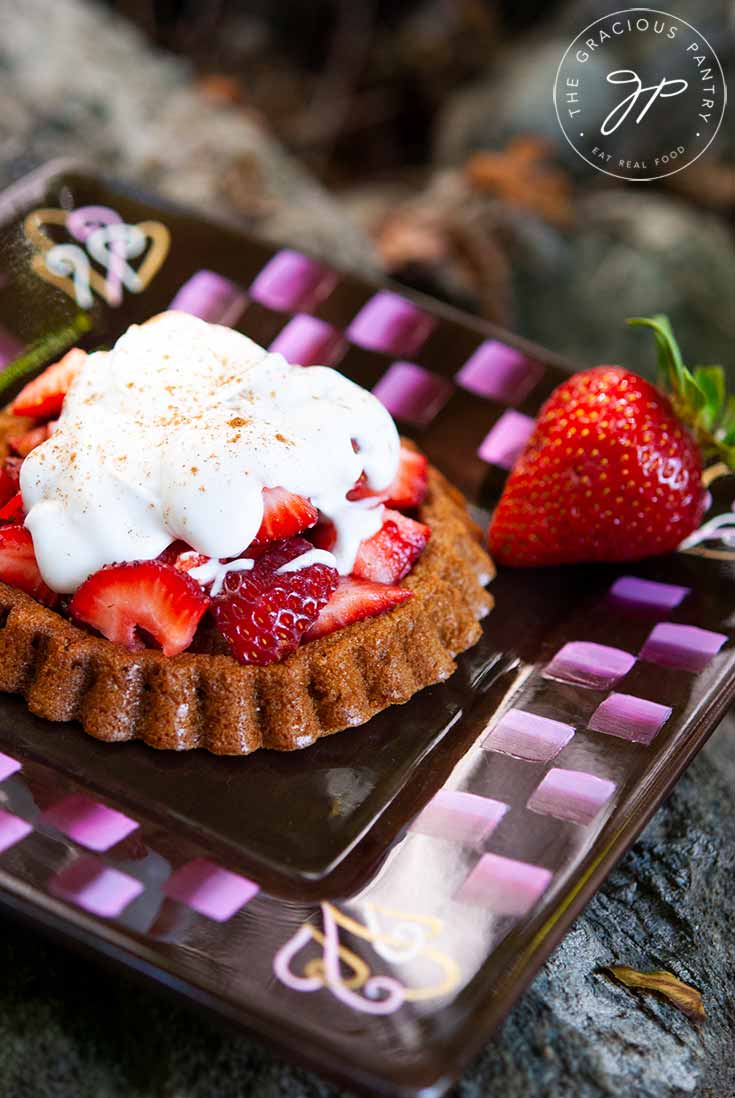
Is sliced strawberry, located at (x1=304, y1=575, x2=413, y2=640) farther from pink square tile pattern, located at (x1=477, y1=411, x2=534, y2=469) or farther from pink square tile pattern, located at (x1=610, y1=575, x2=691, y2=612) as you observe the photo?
pink square tile pattern, located at (x1=477, y1=411, x2=534, y2=469)

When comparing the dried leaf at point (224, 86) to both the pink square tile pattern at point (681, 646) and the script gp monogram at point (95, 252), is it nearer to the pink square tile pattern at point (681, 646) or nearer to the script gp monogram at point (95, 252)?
the script gp monogram at point (95, 252)

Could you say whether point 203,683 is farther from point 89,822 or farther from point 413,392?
point 413,392

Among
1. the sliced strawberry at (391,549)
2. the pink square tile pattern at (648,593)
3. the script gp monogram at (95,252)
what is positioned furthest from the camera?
the script gp monogram at (95,252)

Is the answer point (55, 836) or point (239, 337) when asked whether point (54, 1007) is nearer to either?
point (55, 836)

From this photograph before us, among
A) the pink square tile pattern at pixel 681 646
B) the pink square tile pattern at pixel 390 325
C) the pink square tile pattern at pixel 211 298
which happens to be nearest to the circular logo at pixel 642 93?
the pink square tile pattern at pixel 390 325

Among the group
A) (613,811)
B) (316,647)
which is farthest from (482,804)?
(316,647)
